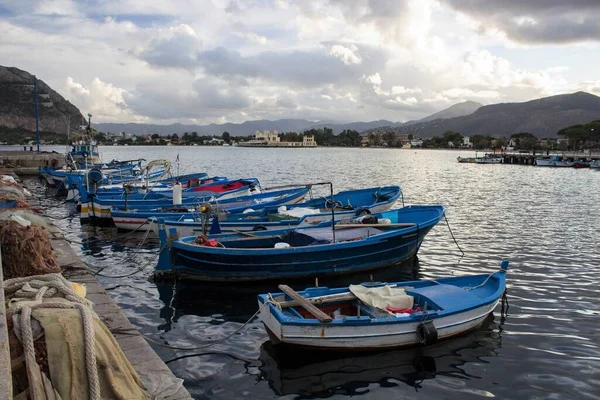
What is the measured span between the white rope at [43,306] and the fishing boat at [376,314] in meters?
4.79

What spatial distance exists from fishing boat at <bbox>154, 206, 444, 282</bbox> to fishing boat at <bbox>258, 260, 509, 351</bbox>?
362cm

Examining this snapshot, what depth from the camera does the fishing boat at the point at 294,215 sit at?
17594mm

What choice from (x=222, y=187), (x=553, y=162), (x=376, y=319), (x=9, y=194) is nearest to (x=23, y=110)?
(x=222, y=187)

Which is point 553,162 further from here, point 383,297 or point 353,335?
point 353,335

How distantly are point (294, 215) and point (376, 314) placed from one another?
9554 millimetres

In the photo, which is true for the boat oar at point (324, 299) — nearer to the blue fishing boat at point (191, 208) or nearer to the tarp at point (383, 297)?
the tarp at point (383, 297)

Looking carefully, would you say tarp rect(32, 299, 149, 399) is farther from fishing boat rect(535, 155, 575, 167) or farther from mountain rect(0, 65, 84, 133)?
mountain rect(0, 65, 84, 133)

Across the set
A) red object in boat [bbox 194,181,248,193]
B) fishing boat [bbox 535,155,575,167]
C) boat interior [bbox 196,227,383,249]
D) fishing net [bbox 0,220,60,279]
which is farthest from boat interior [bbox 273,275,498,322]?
fishing boat [bbox 535,155,575,167]

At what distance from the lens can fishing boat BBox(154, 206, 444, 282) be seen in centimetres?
1406

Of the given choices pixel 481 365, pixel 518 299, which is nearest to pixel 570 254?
pixel 518 299

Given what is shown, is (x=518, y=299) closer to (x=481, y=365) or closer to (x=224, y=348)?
(x=481, y=365)

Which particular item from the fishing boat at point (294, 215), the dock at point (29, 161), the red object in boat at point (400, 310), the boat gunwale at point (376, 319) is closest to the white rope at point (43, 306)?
the boat gunwale at point (376, 319)

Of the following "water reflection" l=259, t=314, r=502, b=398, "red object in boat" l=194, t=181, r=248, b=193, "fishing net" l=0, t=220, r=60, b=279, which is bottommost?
"water reflection" l=259, t=314, r=502, b=398

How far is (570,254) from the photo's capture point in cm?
1927
